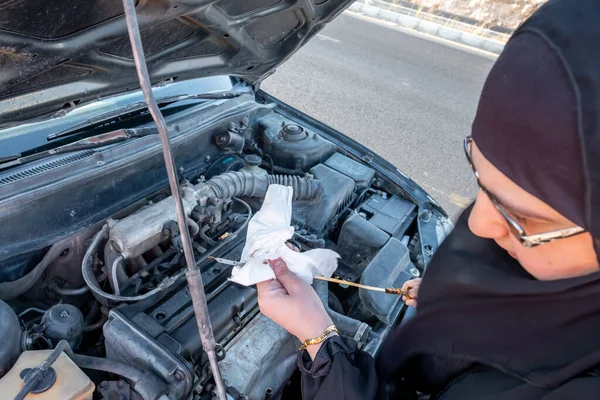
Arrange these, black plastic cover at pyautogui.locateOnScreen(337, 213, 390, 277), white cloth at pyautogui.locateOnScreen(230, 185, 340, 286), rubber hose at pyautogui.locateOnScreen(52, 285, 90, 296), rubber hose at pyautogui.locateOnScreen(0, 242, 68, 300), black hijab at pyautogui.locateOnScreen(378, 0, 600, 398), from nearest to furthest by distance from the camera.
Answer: black hijab at pyautogui.locateOnScreen(378, 0, 600, 398), white cloth at pyautogui.locateOnScreen(230, 185, 340, 286), rubber hose at pyautogui.locateOnScreen(0, 242, 68, 300), rubber hose at pyautogui.locateOnScreen(52, 285, 90, 296), black plastic cover at pyautogui.locateOnScreen(337, 213, 390, 277)

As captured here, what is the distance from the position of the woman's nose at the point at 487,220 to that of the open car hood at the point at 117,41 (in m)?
1.17

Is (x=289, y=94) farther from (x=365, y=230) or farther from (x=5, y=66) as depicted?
(x=5, y=66)

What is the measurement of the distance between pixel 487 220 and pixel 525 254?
9 cm

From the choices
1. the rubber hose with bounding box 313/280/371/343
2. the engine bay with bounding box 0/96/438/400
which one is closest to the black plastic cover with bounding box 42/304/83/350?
the engine bay with bounding box 0/96/438/400

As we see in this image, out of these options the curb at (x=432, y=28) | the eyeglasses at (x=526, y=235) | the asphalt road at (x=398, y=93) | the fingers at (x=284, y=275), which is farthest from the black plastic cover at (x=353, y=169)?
the curb at (x=432, y=28)

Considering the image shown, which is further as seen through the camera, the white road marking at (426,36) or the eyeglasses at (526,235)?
the white road marking at (426,36)

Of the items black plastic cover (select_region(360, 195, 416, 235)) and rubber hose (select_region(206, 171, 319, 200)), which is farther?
black plastic cover (select_region(360, 195, 416, 235))

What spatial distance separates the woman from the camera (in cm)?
67

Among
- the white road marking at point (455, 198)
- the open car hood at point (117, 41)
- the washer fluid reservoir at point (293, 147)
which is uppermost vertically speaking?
the open car hood at point (117, 41)

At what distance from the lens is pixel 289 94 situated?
5.21 meters

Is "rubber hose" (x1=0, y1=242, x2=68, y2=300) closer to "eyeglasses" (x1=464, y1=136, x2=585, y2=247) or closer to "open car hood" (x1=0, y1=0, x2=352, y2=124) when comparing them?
"open car hood" (x1=0, y1=0, x2=352, y2=124)

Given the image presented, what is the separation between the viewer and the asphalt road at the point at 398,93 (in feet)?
14.6

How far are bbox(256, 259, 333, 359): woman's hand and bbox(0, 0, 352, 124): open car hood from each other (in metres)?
0.95

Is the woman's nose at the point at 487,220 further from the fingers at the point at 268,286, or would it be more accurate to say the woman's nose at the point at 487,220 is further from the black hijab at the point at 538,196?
the fingers at the point at 268,286
